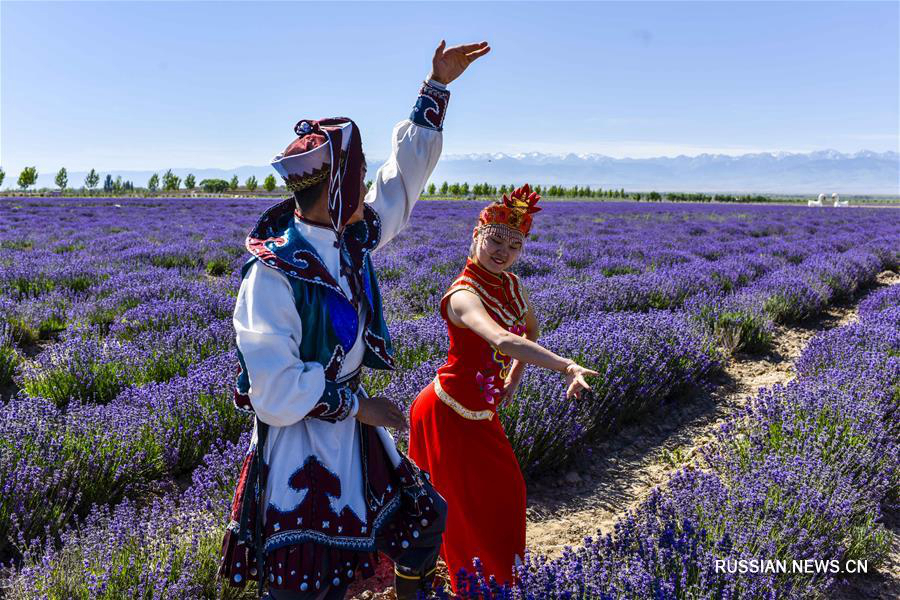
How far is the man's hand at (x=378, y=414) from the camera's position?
4.45 feet

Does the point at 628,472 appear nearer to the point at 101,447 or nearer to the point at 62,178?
the point at 101,447

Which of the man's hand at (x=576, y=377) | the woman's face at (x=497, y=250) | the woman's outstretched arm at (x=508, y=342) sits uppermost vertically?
the woman's face at (x=497, y=250)

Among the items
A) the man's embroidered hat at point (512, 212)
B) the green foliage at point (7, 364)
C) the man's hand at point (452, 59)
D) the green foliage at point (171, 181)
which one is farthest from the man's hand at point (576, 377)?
the green foliage at point (171, 181)

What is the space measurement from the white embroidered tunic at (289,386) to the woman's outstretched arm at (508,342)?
356 millimetres

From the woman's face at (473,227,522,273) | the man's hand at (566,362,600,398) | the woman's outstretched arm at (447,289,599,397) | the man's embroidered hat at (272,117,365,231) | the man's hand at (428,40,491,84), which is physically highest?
the man's hand at (428,40,491,84)

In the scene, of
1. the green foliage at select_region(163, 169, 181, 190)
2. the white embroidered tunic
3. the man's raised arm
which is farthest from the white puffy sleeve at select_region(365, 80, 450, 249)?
the green foliage at select_region(163, 169, 181, 190)

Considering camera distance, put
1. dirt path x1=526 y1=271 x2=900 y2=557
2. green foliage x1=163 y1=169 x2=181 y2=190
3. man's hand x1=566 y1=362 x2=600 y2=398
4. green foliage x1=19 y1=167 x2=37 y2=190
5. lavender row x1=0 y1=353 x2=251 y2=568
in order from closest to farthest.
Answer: man's hand x1=566 y1=362 x2=600 y2=398
lavender row x1=0 y1=353 x2=251 y2=568
dirt path x1=526 y1=271 x2=900 y2=557
green foliage x1=19 y1=167 x2=37 y2=190
green foliage x1=163 y1=169 x2=181 y2=190

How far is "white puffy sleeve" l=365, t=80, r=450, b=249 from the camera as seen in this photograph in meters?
1.77

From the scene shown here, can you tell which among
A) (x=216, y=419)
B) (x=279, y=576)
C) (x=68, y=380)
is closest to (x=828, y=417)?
(x=279, y=576)

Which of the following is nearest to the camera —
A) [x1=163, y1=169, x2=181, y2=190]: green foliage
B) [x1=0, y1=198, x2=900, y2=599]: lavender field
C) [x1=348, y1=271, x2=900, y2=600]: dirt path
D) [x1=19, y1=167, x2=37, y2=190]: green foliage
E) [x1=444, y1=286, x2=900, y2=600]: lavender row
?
[x1=444, y1=286, x2=900, y2=600]: lavender row

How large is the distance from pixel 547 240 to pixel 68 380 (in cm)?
985

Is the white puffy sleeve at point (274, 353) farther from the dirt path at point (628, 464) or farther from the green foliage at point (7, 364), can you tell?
the green foliage at point (7, 364)

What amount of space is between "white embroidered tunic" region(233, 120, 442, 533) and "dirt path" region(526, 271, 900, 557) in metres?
1.38
